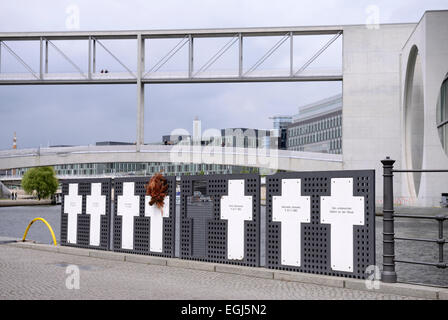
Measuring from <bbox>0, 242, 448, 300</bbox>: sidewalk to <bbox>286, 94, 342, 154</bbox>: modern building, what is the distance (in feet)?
363

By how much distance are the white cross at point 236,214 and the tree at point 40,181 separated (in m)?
99.8

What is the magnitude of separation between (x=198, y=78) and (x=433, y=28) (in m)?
26.6

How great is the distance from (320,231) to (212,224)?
2314 millimetres

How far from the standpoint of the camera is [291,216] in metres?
9.96

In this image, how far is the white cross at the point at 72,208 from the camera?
13.8 meters

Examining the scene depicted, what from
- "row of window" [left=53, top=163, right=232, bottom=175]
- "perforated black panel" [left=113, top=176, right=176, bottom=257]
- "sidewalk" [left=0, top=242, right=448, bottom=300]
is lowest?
"sidewalk" [left=0, top=242, right=448, bottom=300]

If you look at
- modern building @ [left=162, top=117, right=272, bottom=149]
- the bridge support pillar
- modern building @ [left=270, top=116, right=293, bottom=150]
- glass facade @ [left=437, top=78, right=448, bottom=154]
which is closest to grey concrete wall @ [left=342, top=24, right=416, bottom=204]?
glass facade @ [left=437, top=78, right=448, bottom=154]

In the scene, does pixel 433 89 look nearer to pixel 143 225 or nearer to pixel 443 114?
pixel 443 114

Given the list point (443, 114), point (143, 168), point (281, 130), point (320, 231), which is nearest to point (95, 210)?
point (320, 231)

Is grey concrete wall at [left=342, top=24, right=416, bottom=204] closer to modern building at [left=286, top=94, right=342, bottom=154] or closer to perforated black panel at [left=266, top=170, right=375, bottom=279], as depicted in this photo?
perforated black panel at [left=266, top=170, right=375, bottom=279]

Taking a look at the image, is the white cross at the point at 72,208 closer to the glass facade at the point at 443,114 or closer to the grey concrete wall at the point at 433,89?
the grey concrete wall at the point at 433,89

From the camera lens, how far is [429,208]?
148 feet

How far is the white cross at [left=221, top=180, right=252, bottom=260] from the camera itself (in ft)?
35.0

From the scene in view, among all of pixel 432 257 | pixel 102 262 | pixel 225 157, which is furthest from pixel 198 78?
pixel 102 262
